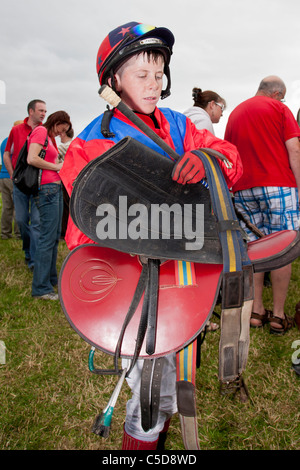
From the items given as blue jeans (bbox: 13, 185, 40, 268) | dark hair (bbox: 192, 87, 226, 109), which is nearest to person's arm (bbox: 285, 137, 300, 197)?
dark hair (bbox: 192, 87, 226, 109)

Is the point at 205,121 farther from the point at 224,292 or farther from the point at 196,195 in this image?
the point at 224,292

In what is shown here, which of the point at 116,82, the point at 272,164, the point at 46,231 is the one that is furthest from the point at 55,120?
the point at 116,82

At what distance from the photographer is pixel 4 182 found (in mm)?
6652

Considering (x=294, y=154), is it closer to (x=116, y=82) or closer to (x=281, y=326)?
(x=281, y=326)

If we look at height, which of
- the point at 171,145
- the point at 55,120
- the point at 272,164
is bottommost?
the point at 272,164

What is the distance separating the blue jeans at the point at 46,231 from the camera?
12.6ft

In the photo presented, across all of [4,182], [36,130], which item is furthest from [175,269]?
[4,182]

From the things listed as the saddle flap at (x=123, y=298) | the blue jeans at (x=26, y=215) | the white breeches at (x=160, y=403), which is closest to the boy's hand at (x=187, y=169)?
the saddle flap at (x=123, y=298)

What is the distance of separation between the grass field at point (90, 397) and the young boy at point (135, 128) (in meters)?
0.75

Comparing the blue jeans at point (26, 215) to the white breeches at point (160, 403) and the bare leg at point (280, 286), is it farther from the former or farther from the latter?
the white breeches at point (160, 403)

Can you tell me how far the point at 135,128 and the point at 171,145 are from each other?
0.60ft

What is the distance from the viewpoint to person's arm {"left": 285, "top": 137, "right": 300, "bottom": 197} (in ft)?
9.74

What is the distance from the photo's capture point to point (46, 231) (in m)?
3.87

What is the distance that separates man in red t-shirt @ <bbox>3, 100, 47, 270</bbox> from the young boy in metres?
2.99
